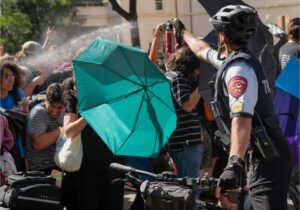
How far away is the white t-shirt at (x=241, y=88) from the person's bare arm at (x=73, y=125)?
69.2 inches

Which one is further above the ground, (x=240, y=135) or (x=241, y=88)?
(x=241, y=88)

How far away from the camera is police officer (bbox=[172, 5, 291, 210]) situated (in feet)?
12.6

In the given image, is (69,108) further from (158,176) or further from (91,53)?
(158,176)

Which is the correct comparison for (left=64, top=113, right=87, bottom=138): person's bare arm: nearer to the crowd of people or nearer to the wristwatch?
the crowd of people

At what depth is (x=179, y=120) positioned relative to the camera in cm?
583

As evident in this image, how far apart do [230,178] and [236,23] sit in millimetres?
1049

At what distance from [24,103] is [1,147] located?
580 mm

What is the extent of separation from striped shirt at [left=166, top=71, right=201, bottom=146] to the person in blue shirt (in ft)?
4.46

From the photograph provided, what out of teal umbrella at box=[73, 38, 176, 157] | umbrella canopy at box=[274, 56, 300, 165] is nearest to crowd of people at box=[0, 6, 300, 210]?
teal umbrella at box=[73, 38, 176, 157]

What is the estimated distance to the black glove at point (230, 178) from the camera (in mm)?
3443

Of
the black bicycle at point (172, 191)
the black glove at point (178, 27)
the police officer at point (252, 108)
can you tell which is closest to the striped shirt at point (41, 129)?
the black glove at point (178, 27)

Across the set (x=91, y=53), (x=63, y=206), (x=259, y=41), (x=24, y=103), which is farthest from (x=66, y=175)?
(x=259, y=41)

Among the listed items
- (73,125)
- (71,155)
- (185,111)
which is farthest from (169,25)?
(71,155)

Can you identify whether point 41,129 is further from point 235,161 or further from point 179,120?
point 235,161
